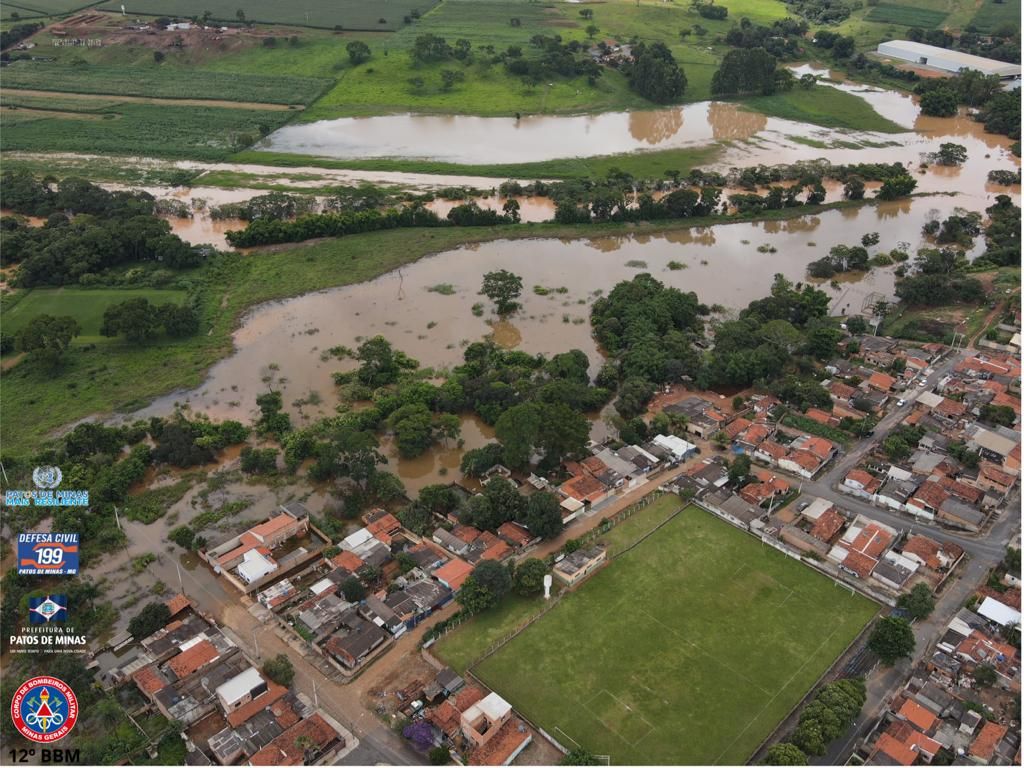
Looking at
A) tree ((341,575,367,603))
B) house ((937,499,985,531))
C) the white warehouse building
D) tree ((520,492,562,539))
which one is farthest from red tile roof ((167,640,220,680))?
the white warehouse building

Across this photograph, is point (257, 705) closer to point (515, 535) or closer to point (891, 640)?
point (515, 535)

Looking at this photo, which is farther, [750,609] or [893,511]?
[893,511]

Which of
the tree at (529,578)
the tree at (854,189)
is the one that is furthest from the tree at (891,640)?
the tree at (854,189)

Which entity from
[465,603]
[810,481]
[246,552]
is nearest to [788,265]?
[810,481]

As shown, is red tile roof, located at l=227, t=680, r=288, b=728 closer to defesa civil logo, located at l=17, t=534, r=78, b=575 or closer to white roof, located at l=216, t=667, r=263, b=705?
white roof, located at l=216, t=667, r=263, b=705

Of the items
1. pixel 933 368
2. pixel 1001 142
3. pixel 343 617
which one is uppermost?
pixel 1001 142

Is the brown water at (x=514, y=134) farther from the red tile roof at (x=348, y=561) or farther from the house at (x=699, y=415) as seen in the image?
the red tile roof at (x=348, y=561)

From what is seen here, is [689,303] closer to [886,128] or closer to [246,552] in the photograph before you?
[246,552]

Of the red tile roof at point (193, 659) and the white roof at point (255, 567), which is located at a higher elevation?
the white roof at point (255, 567)
